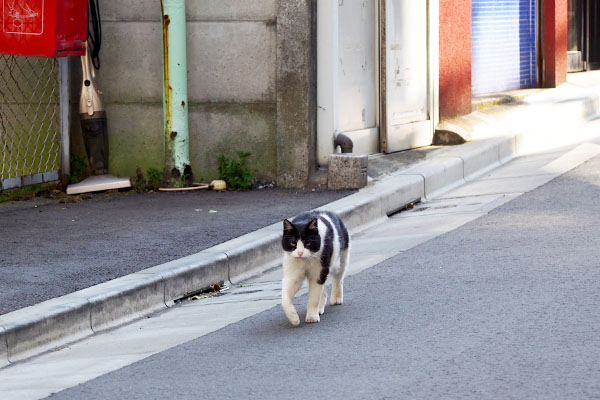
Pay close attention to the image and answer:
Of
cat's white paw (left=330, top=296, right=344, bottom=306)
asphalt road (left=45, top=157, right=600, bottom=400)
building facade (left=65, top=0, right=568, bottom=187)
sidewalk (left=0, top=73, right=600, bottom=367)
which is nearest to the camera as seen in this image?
asphalt road (left=45, top=157, right=600, bottom=400)

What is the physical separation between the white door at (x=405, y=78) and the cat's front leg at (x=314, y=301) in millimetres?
6017

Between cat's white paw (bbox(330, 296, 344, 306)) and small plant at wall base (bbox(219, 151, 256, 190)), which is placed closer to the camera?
cat's white paw (bbox(330, 296, 344, 306))

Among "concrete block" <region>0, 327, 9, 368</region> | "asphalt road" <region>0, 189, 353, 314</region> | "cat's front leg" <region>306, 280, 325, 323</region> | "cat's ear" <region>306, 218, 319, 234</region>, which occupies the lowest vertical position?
"concrete block" <region>0, 327, 9, 368</region>

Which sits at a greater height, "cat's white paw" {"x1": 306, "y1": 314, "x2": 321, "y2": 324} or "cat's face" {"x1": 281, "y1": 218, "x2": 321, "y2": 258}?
"cat's face" {"x1": 281, "y1": 218, "x2": 321, "y2": 258}

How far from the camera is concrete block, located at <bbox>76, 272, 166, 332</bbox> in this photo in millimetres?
6133

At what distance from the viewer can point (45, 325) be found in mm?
5719

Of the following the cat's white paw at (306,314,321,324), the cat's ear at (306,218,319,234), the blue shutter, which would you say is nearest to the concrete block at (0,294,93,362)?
the cat's white paw at (306,314,321,324)

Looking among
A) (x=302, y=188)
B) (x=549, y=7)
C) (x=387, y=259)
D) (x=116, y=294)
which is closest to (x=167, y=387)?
(x=116, y=294)

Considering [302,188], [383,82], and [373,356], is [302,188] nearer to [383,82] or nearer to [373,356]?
[383,82]

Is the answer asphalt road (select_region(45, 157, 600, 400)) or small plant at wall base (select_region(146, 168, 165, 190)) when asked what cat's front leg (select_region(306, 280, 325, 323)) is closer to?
asphalt road (select_region(45, 157, 600, 400))

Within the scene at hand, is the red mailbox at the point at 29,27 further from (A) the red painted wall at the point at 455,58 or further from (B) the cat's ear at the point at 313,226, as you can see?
(A) the red painted wall at the point at 455,58

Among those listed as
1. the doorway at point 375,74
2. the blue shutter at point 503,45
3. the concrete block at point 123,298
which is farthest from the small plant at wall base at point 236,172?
the blue shutter at point 503,45

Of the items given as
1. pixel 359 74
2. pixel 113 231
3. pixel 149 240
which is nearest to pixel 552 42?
pixel 359 74

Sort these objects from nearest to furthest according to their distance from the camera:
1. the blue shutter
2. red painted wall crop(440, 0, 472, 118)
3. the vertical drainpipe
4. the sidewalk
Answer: the sidewalk
the vertical drainpipe
red painted wall crop(440, 0, 472, 118)
the blue shutter
